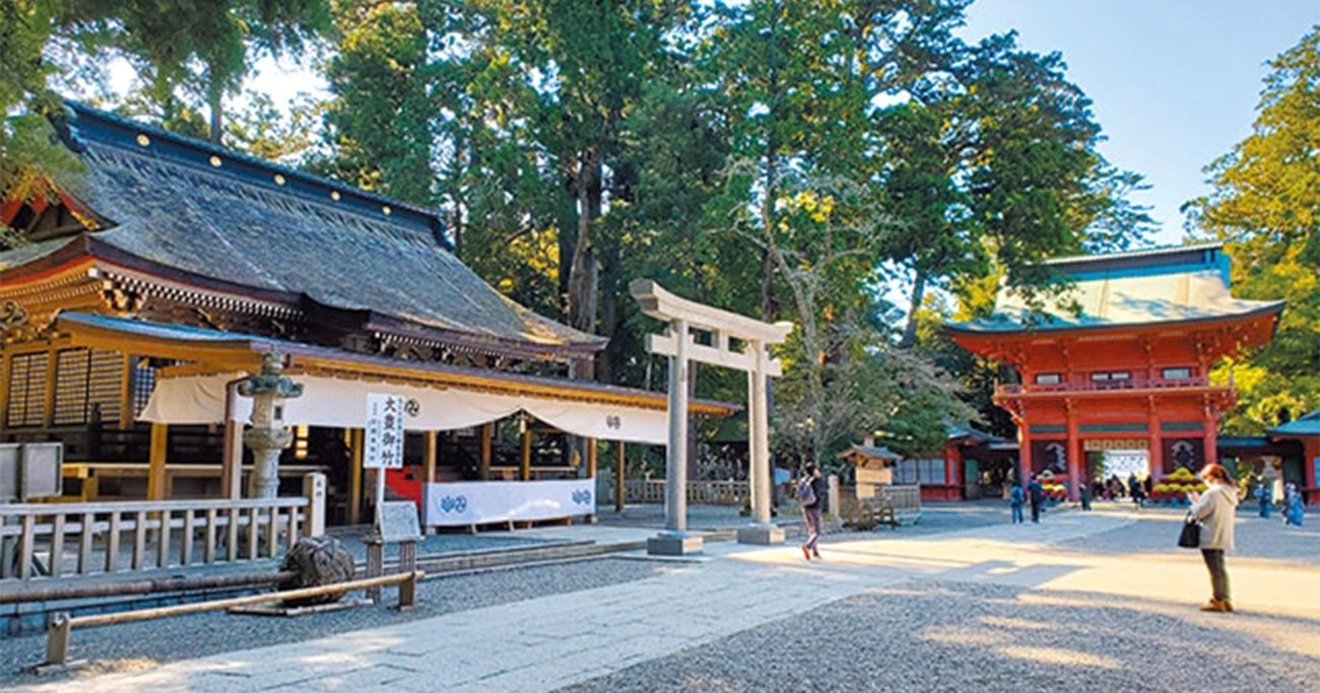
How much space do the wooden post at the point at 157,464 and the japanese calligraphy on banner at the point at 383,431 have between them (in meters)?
3.75

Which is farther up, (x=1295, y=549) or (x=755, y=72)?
(x=755, y=72)

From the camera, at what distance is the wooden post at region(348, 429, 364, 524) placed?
14914mm

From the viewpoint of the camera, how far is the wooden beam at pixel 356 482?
14914 millimetres

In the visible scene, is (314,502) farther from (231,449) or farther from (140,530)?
(231,449)

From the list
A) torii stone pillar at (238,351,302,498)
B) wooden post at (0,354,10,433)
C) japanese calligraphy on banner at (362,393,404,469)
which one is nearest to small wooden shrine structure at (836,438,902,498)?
japanese calligraphy on banner at (362,393,404,469)

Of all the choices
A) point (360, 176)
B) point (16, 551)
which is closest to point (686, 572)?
point (16, 551)

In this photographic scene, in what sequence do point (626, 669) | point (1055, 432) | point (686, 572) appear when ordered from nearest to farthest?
point (626, 669) → point (686, 572) → point (1055, 432)

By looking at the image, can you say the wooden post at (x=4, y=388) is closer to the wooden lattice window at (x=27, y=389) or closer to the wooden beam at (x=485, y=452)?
the wooden lattice window at (x=27, y=389)

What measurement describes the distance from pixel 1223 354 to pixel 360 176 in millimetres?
27330

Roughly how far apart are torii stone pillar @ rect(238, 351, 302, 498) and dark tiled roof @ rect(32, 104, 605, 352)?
4.96m

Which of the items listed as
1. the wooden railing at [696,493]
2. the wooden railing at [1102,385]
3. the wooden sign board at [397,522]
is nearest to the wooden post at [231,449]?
the wooden sign board at [397,522]

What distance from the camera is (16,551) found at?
6.88 m

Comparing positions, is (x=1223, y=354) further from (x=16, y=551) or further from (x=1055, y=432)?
(x=16, y=551)

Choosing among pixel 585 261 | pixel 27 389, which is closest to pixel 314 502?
pixel 27 389
